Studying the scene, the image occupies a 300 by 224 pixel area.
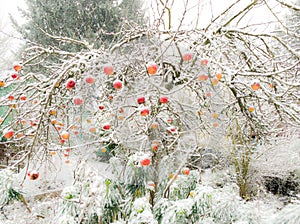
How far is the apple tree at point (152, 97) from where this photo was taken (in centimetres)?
183

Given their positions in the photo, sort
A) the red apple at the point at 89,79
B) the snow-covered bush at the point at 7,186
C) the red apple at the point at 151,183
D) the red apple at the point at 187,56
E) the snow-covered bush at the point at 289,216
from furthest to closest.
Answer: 1. the snow-covered bush at the point at 7,186
2. the red apple at the point at 151,183
3. the snow-covered bush at the point at 289,216
4. the red apple at the point at 187,56
5. the red apple at the point at 89,79

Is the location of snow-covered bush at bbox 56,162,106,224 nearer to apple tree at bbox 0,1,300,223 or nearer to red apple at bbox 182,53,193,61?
apple tree at bbox 0,1,300,223

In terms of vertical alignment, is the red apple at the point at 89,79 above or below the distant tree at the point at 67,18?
below

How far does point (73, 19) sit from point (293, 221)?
8.66m

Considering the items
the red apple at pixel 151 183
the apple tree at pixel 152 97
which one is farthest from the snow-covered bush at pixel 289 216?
the red apple at pixel 151 183

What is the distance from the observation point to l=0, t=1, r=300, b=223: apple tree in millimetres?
1831

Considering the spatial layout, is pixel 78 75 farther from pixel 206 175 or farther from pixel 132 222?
pixel 206 175

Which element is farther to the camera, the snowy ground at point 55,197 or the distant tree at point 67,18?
the distant tree at point 67,18

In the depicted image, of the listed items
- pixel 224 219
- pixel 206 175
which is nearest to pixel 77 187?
pixel 224 219

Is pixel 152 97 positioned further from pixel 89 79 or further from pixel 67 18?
pixel 67 18

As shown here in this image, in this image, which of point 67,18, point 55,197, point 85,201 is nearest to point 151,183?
point 85,201

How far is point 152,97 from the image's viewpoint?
2.38 m

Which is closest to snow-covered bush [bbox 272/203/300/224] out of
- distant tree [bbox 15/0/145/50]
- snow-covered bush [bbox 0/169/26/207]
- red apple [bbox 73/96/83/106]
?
red apple [bbox 73/96/83/106]

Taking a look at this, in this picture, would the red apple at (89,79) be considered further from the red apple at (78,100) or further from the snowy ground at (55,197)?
the snowy ground at (55,197)
